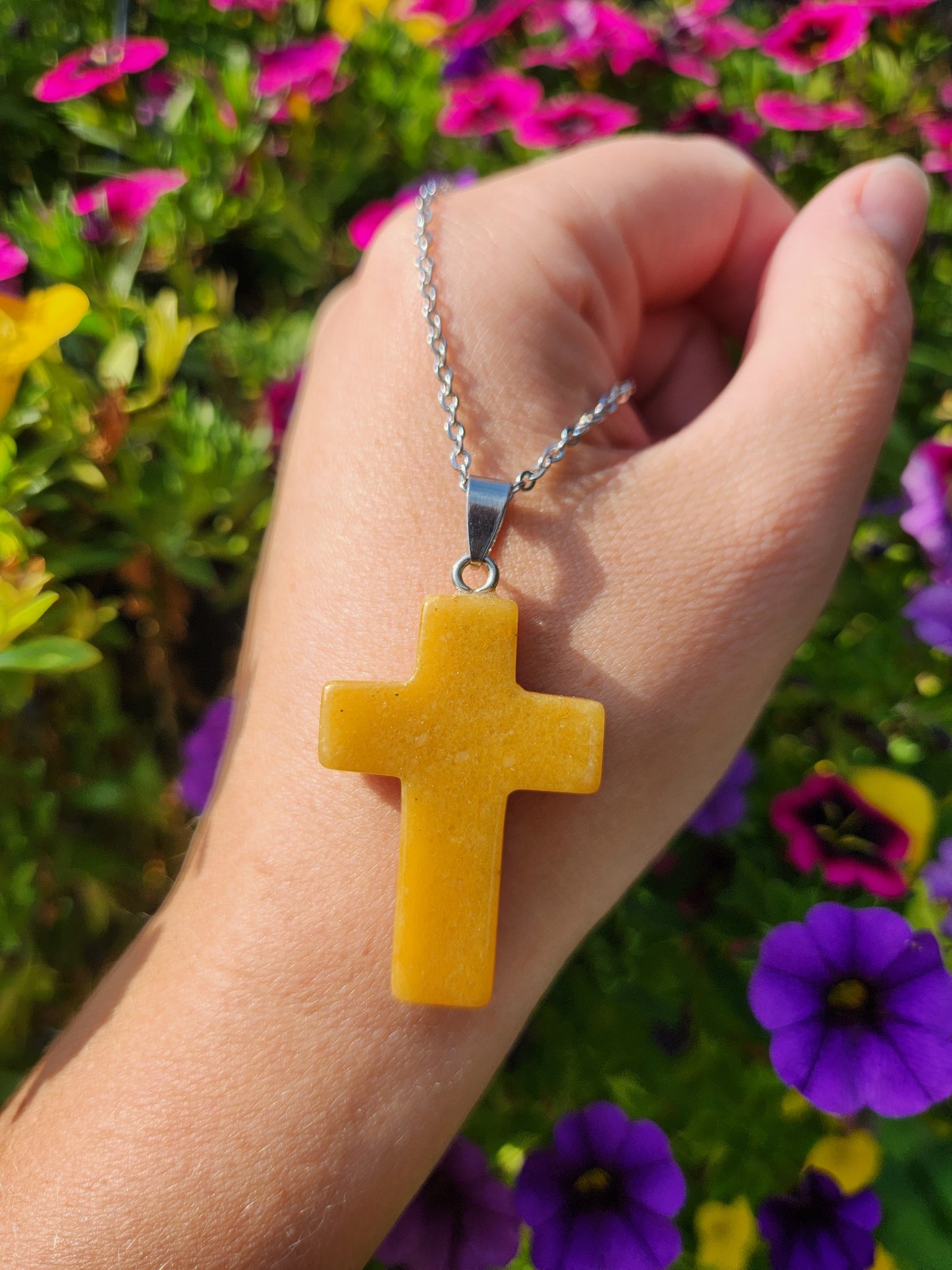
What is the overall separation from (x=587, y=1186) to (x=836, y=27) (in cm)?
243

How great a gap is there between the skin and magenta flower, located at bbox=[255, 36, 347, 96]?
0.89 meters

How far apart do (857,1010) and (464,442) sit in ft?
3.14

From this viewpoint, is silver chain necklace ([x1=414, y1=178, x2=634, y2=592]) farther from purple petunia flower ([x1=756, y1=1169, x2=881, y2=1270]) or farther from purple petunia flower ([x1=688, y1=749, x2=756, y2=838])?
purple petunia flower ([x1=756, y1=1169, x2=881, y2=1270])

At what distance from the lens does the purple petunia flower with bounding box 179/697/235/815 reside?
1.66 metres

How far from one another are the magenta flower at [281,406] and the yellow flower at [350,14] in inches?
44.4

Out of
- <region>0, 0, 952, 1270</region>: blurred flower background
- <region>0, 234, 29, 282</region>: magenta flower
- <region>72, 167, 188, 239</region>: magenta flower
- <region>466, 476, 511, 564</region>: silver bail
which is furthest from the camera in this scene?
<region>72, 167, 188, 239</region>: magenta flower

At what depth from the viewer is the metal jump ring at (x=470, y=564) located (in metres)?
1.18

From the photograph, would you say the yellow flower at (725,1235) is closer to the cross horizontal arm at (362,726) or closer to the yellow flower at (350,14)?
the cross horizontal arm at (362,726)

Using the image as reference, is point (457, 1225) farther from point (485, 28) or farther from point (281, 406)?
point (485, 28)

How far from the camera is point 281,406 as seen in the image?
188 centimetres

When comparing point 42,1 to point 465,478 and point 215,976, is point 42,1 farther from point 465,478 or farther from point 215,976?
point 215,976

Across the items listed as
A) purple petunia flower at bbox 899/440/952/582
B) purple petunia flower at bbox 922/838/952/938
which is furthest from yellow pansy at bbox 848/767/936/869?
purple petunia flower at bbox 899/440/952/582

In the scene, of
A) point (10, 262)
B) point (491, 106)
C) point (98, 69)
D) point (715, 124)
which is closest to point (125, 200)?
point (10, 262)

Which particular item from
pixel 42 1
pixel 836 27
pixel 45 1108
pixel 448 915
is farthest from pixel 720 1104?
pixel 42 1
